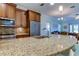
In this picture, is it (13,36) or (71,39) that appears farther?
(13,36)

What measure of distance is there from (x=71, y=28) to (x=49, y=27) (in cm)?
28

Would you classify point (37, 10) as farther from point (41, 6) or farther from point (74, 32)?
point (74, 32)

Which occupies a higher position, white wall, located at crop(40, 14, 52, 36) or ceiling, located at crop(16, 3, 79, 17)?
ceiling, located at crop(16, 3, 79, 17)

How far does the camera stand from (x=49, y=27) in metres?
1.72

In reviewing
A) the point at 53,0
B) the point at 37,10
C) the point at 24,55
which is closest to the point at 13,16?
the point at 37,10

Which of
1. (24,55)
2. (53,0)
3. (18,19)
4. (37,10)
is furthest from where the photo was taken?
(18,19)

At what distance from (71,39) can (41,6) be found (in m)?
0.60

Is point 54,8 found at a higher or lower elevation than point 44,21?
higher

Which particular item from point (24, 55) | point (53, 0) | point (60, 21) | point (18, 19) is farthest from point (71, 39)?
point (18, 19)

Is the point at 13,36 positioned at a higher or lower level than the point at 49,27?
lower

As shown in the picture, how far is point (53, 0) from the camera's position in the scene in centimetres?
164

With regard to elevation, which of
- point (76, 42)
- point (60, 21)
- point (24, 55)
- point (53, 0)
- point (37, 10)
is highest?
point (53, 0)

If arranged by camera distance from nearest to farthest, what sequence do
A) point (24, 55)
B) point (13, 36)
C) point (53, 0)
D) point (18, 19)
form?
point (24, 55) < point (53, 0) < point (13, 36) < point (18, 19)

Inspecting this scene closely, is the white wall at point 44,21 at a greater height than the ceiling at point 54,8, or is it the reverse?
the ceiling at point 54,8
